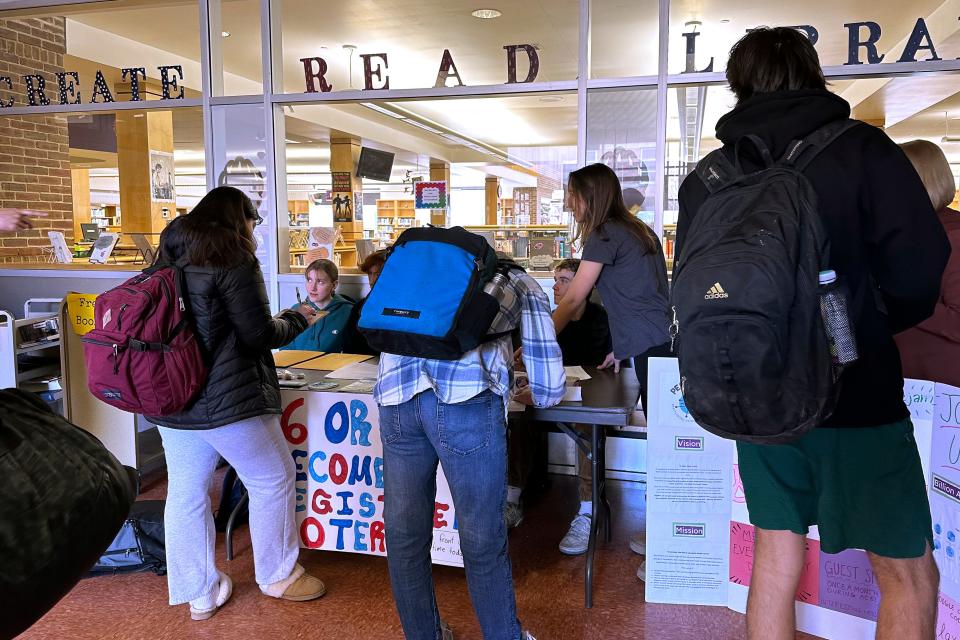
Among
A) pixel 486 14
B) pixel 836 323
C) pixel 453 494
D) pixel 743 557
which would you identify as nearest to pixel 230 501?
pixel 453 494

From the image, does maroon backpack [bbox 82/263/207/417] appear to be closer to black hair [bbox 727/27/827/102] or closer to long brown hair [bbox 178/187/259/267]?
long brown hair [bbox 178/187/259/267]

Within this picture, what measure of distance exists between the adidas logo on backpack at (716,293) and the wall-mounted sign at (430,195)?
3921 mm

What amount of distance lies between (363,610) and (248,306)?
108cm

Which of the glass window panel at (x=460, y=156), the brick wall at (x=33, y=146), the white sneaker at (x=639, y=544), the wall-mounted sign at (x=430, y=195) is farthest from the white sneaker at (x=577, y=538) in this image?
the brick wall at (x=33, y=146)

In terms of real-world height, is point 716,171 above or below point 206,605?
above

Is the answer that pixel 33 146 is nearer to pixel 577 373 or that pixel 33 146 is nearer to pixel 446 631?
pixel 577 373

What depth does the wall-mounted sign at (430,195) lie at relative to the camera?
5074mm

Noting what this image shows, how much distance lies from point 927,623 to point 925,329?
98 centimetres

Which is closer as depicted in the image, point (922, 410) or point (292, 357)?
point (922, 410)

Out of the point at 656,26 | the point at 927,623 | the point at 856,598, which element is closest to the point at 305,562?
the point at 856,598

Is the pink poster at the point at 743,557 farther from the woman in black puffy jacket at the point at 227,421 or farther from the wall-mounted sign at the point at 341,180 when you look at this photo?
the wall-mounted sign at the point at 341,180

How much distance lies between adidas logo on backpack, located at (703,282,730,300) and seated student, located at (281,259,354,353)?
2719mm

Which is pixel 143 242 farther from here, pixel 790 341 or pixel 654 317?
pixel 790 341

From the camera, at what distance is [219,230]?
218 centimetres
